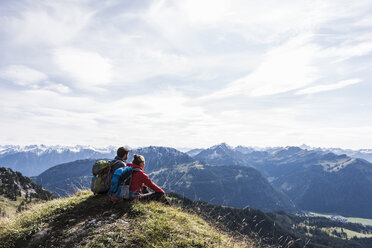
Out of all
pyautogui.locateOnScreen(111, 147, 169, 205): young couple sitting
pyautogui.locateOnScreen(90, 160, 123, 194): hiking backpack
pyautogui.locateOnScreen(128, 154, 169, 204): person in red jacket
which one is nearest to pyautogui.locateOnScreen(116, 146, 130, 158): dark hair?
pyautogui.locateOnScreen(111, 147, 169, 205): young couple sitting

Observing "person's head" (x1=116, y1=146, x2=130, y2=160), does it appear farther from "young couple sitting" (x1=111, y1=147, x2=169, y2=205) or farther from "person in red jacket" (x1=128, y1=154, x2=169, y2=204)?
"person in red jacket" (x1=128, y1=154, x2=169, y2=204)

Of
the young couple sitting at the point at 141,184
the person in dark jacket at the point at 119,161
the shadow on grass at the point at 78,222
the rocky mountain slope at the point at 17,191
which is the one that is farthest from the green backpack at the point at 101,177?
the rocky mountain slope at the point at 17,191

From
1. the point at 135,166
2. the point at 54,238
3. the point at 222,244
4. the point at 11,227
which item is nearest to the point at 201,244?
the point at 222,244

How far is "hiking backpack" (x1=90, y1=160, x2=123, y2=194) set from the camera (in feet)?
40.3

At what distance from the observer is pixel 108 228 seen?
28.9 ft

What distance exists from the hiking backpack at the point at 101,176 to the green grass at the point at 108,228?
26.8 inches

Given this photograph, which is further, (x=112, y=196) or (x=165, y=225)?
(x=112, y=196)

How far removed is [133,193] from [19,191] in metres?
205

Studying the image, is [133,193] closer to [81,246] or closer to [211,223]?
[81,246]

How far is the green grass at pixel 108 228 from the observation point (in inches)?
316

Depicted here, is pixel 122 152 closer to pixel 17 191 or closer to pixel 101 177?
pixel 101 177

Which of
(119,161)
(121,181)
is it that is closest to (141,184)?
Answer: (121,181)

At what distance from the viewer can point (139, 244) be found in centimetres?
779

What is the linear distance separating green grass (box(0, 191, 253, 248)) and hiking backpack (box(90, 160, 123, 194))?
68cm
